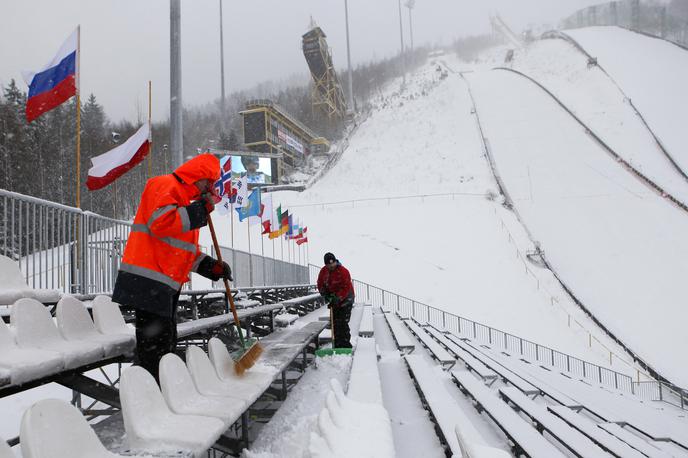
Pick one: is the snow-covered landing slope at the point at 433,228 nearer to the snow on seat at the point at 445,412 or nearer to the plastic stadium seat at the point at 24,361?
the snow on seat at the point at 445,412

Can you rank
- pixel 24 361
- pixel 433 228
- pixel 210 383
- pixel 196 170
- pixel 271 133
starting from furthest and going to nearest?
pixel 271 133
pixel 433 228
pixel 196 170
pixel 210 383
pixel 24 361

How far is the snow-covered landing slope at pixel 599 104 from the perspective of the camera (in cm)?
3170

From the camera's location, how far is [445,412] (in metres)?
3.79

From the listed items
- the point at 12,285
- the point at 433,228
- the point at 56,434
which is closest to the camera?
the point at 56,434

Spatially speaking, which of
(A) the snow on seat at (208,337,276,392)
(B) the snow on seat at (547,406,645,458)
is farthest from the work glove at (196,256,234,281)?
(B) the snow on seat at (547,406,645,458)

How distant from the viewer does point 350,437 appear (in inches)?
99.9

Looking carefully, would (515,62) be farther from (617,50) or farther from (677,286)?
(677,286)

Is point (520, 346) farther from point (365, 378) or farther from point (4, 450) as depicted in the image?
point (4, 450)

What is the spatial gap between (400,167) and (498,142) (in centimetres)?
840

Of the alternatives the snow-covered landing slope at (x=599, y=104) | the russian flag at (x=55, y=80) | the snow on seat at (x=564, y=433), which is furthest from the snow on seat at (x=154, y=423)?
the snow-covered landing slope at (x=599, y=104)

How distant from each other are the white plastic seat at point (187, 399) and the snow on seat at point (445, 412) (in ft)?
3.87

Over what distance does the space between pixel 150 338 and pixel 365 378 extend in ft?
7.26

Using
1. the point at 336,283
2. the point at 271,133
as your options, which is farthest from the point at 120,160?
the point at 271,133

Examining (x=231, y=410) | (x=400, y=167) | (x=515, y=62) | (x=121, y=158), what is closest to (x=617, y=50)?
(x=515, y=62)
